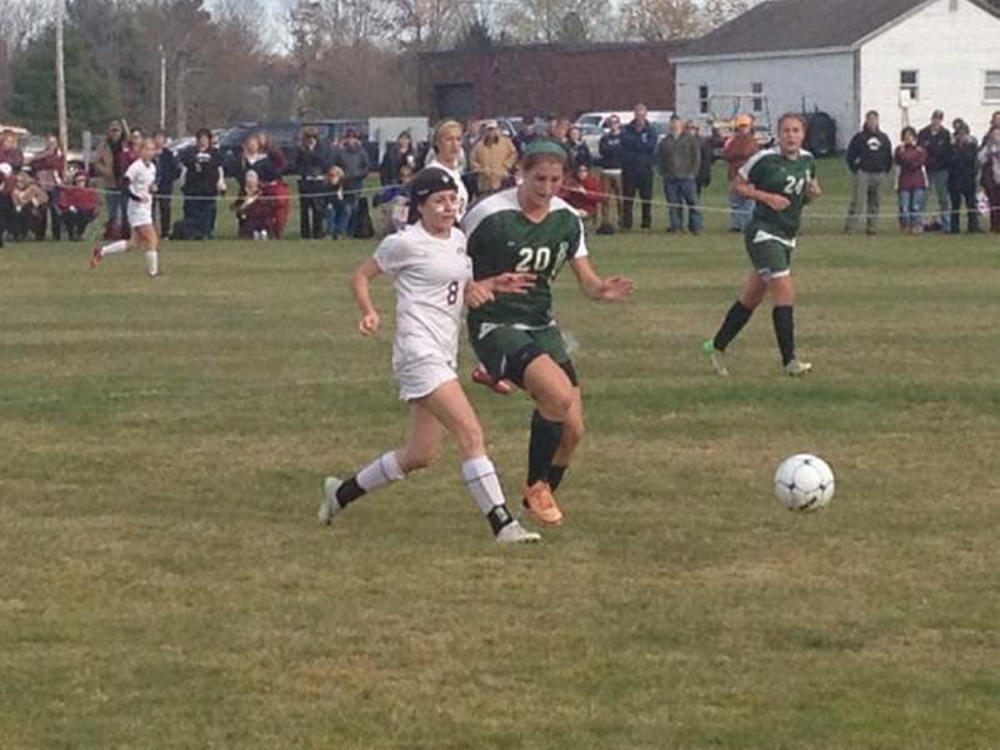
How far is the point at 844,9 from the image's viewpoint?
78.2 meters

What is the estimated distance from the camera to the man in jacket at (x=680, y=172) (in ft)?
120

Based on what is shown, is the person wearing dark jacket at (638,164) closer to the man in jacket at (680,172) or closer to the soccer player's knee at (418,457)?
the man in jacket at (680,172)

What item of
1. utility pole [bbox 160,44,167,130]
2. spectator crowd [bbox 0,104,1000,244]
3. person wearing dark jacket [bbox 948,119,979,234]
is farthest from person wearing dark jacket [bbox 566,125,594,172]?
utility pole [bbox 160,44,167,130]

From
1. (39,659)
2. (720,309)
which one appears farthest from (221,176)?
(39,659)

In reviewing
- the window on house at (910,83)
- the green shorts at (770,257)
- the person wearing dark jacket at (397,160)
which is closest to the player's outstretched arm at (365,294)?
the green shorts at (770,257)

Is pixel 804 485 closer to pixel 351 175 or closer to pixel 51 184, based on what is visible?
pixel 351 175

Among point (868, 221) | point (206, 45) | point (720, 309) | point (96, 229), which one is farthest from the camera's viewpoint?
point (206, 45)

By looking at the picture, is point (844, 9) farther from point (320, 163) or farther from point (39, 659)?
point (39, 659)

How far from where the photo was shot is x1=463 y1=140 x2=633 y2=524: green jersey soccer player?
1050cm

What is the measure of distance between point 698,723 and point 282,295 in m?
18.2

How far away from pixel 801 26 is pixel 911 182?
144 feet

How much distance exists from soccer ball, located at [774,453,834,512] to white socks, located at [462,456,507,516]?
1408 millimetres

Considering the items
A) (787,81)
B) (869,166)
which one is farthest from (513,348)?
(787,81)

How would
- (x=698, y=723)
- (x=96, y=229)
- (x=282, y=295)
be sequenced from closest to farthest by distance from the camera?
(x=698, y=723) < (x=282, y=295) < (x=96, y=229)
